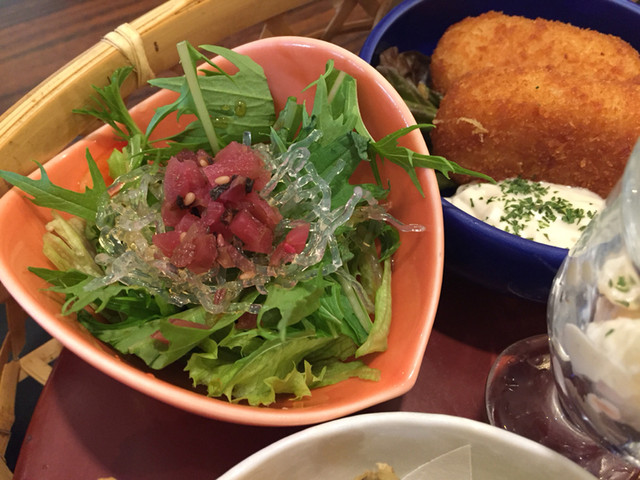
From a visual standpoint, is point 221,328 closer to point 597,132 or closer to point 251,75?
point 251,75

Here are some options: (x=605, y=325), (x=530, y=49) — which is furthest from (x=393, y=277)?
(x=530, y=49)

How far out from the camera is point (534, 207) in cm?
87

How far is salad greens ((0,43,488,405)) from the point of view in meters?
0.68

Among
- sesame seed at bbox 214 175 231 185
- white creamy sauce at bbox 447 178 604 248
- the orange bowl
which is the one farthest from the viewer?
white creamy sauce at bbox 447 178 604 248

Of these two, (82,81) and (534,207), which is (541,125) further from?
(82,81)

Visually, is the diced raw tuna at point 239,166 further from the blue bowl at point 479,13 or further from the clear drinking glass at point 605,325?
the clear drinking glass at point 605,325

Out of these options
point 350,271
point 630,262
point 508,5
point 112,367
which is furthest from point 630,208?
point 508,5

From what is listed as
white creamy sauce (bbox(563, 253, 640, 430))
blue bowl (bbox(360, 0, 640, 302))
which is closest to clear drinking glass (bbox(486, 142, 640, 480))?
white creamy sauce (bbox(563, 253, 640, 430))

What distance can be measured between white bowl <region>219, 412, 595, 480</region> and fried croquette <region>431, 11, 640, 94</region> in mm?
686

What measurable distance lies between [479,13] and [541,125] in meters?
0.38

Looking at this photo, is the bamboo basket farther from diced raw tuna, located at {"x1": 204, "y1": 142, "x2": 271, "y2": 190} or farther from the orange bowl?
diced raw tuna, located at {"x1": 204, "y1": 142, "x2": 271, "y2": 190}

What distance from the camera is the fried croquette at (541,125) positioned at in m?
0.86

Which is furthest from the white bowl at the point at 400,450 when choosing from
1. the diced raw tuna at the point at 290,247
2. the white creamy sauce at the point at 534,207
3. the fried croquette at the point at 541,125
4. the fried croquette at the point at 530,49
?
the fried croquette at the point at 530,49

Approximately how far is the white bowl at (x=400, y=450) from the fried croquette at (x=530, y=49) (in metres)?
0.69
